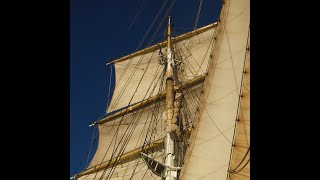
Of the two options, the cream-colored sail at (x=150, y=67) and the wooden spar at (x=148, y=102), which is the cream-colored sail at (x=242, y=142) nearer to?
the wooden spar at (x=148, y=102)

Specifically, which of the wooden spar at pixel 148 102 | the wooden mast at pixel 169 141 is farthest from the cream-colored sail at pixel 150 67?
the wooden mast at pixel 169 141

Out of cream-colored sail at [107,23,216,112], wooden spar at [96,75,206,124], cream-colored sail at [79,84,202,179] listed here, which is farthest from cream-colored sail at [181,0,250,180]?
cream-colored sail at [107,23,216,112]

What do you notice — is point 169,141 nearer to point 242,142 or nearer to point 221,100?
point 221,100

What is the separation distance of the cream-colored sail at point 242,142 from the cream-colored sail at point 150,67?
13.6 m

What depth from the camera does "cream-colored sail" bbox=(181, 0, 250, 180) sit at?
5.79 m

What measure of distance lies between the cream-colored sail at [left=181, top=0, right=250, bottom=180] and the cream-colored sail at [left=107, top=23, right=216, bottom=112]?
1243cm

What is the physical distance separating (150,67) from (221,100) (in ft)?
54.4

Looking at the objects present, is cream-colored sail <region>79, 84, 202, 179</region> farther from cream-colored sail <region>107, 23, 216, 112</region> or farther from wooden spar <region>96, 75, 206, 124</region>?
cream-colored sail <region>107, 23, 216, 112</region>

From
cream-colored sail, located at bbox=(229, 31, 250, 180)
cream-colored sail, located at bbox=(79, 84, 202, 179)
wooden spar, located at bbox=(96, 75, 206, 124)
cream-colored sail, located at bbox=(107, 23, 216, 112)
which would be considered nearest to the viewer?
cream-colored sail, located at bbox=(229, 31, 250, 180)

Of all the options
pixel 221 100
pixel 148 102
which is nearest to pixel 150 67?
pixel 148 102
